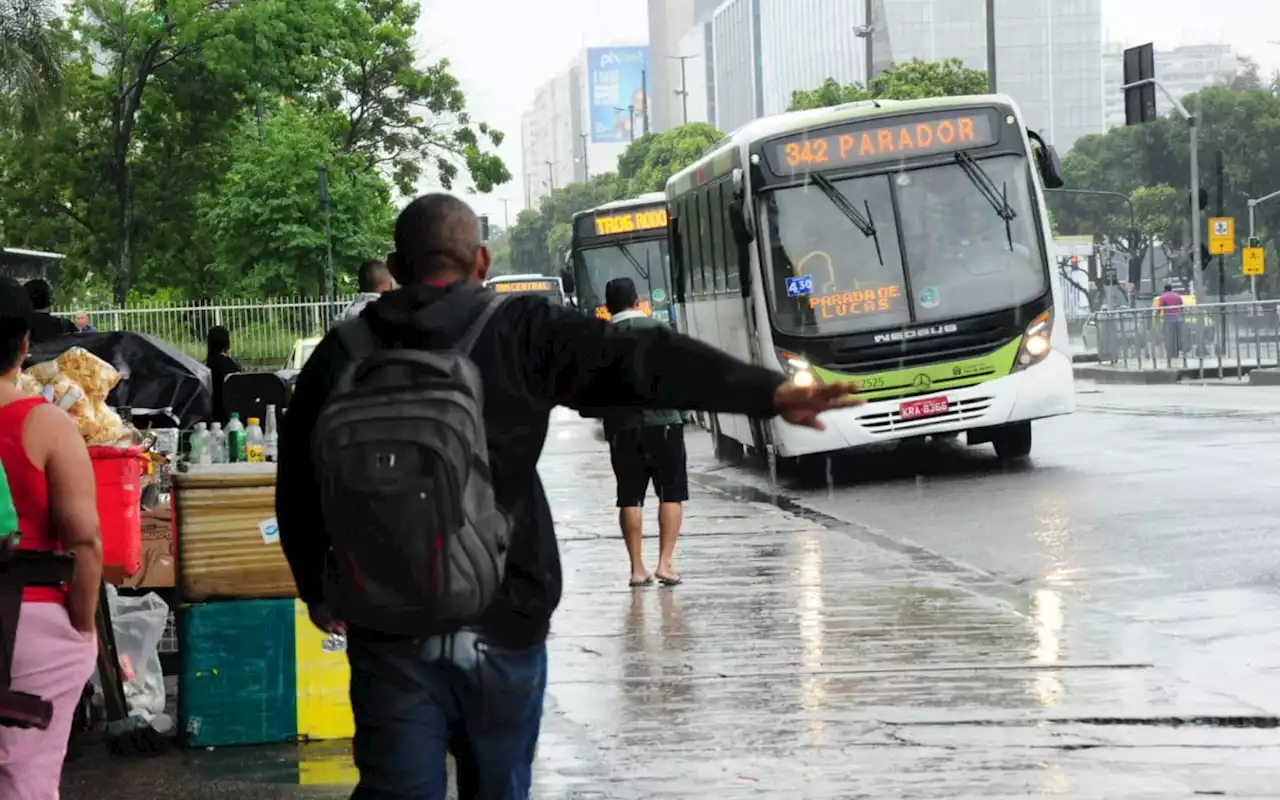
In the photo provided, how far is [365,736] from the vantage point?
3.88 m

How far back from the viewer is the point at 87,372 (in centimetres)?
812

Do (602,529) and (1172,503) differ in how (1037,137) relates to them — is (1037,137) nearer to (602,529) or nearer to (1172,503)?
(1172,503)

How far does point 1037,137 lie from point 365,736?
16.3 m

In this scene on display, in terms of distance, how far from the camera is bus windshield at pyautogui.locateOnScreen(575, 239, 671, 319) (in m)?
35.9

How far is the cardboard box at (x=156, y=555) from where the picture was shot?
332 inches

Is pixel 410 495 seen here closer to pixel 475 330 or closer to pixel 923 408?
pixel 475 330

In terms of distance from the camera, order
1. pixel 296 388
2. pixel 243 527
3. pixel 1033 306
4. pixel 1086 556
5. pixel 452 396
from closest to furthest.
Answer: pixel 452 396 → pixel 296 388 → pixel 243 527 → pixel 1086 556 → pixel 1033 306

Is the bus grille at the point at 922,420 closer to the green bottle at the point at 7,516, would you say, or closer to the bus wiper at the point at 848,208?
the bus wiper at the point at 848,208

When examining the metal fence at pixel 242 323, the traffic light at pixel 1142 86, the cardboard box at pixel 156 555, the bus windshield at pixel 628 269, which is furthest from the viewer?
the metal fence at pixel 242 323

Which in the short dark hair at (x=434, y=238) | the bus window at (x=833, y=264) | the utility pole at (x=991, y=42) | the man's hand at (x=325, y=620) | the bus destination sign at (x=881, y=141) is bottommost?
the man's hand at (x=325, y=620)

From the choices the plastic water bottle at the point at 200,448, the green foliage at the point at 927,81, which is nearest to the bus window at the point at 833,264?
the plastic water bottle at the point at 200,448

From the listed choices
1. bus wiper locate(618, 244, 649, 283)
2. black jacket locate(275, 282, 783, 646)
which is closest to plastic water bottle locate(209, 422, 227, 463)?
black jacket locate(275, 282, 783, 646)

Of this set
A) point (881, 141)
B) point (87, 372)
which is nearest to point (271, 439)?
point (87, 372)

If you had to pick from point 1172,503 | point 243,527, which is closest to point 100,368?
point 243,527
